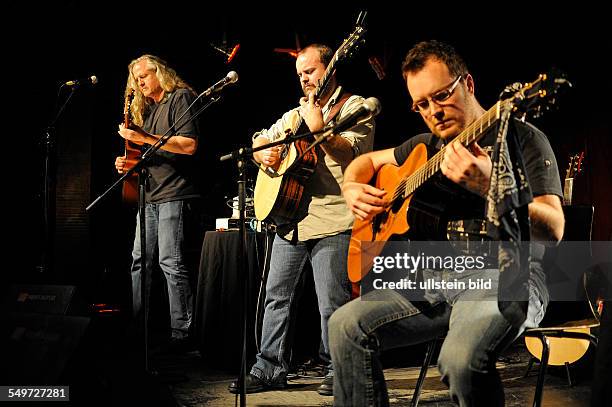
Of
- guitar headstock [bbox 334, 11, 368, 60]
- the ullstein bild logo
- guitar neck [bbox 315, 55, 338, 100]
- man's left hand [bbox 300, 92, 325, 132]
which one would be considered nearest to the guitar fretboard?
man's left hand [bbox 300, 92, 325, 132]

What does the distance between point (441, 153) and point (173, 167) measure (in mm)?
2564

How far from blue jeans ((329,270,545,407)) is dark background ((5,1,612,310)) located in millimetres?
3643

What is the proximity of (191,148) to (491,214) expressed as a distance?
9.42 feet

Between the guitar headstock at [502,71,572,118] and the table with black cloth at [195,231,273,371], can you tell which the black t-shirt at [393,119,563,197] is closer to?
the guitar headstock at [502,71,572,118]

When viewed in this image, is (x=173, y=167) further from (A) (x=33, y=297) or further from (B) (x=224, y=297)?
(A) (x=33, y=297)

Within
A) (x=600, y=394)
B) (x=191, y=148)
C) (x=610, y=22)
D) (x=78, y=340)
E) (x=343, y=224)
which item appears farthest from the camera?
(x=610, y=22)

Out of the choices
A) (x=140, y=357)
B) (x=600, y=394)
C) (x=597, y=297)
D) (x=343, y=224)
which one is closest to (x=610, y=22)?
(x=597, y=297)

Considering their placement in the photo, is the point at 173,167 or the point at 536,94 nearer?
the point at 536,94

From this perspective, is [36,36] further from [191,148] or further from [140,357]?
[140,357]

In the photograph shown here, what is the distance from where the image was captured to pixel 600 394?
196 cm

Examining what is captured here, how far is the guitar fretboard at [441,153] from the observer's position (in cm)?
186

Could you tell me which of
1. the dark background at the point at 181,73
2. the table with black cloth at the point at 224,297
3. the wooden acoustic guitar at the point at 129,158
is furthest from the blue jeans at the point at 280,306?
the dark background at the point at 181,73

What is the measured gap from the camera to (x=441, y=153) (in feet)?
7.04

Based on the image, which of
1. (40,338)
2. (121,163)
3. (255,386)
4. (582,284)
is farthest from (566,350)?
(121,163)
